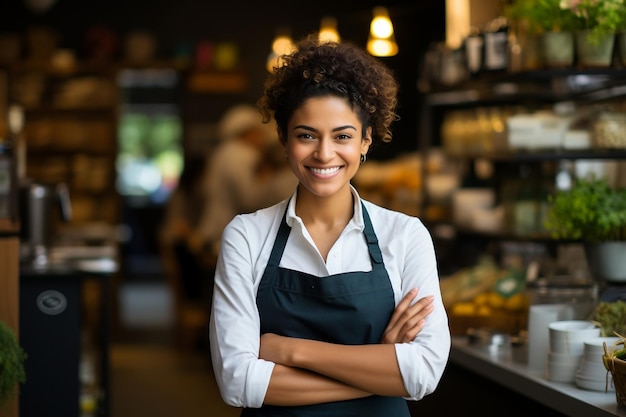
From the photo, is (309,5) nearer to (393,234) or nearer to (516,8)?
(516,8)

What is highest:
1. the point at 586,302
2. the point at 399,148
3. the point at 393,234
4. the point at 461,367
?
the point at 399,148

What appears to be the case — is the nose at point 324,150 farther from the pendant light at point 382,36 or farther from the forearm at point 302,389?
the pendant light at point 382,36

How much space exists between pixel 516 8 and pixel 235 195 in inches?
220

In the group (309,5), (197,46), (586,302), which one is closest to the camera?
(586,302)

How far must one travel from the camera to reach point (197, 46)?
1261cm

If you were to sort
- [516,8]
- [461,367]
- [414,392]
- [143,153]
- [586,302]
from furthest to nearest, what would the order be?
[143,153] < [516,8] < [461,367] < [586,302] < [414,392]

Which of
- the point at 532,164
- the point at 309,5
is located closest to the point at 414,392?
the point at 532,164

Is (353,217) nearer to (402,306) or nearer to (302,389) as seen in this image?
(402,306)

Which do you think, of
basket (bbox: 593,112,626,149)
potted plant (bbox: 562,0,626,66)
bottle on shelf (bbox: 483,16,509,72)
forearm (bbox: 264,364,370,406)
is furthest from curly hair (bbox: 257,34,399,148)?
bottle on shelf (bbox: 483,16,509,72)

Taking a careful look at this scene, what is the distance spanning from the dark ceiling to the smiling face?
10014mm

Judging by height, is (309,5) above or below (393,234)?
above

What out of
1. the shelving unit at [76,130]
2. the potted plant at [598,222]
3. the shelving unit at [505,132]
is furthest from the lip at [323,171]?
the shelving unit at [76,130]

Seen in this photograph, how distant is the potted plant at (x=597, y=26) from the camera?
13.4 ft

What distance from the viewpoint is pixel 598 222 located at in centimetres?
398
